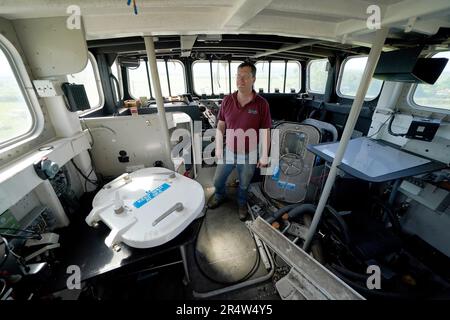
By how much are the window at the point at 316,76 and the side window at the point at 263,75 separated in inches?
50.2

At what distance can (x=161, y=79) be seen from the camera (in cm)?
551

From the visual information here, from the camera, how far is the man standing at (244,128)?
1783 mm

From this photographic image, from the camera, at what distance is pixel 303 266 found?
1249mm

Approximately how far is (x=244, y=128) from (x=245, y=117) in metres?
0.12

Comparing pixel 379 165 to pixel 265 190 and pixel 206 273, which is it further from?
pixel 206 273

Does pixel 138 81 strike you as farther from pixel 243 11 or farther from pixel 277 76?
pixel 243 11

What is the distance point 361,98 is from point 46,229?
2.40 meters

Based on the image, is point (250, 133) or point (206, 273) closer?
point (206, 273)

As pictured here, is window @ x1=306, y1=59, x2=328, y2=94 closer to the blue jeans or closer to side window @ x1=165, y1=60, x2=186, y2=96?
side window @ x1=165, y1=60, x2=186, y2=96

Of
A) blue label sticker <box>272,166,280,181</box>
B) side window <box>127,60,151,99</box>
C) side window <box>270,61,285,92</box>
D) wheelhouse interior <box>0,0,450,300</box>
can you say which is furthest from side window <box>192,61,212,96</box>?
blue label sticker <box>272,166,280,181</box>

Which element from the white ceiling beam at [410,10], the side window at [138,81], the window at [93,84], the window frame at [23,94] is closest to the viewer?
the white ceiling beam at [410,10]

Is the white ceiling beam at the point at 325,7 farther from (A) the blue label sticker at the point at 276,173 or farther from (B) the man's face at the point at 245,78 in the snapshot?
(A) the blue label sticker at the point at 276,173

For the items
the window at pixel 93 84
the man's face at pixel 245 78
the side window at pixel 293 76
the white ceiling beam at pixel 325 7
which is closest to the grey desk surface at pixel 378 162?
the man's face at pixel 245 78
